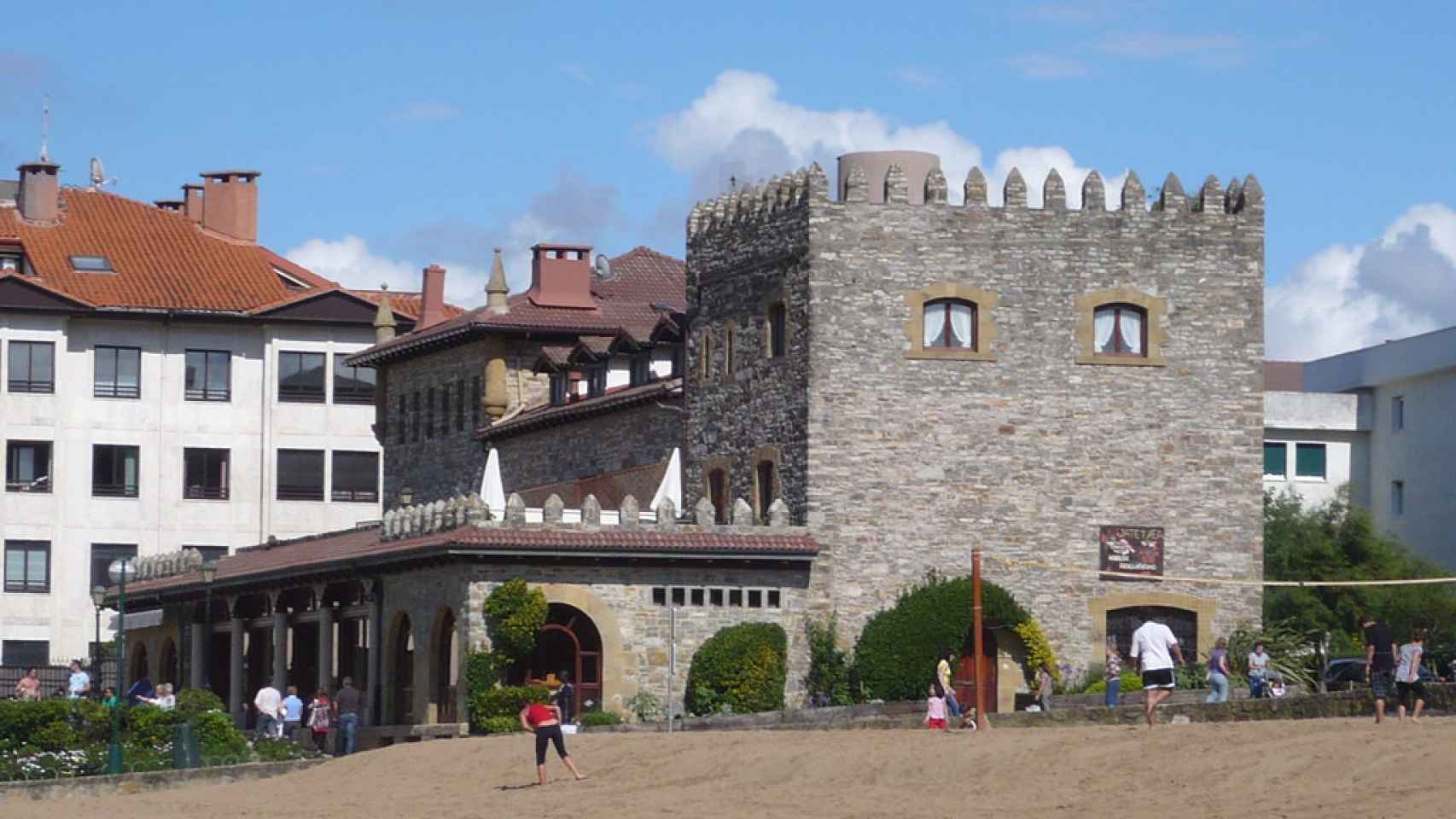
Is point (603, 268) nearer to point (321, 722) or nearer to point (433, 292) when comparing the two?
point (433, 292)

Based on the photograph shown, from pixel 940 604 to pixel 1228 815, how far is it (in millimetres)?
22722

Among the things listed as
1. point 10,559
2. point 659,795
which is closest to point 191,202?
point 10,559

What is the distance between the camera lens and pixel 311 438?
87.4 m

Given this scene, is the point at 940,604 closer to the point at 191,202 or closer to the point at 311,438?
the point at 311,438

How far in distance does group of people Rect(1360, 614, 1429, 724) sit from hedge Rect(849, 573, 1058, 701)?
16.1m

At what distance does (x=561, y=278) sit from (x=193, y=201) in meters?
23.8

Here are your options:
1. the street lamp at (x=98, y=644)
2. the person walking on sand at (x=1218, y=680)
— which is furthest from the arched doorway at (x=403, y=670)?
the person walking on sand at (x=1218, y=680)

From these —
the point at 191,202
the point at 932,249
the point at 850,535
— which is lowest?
the point at 850,535

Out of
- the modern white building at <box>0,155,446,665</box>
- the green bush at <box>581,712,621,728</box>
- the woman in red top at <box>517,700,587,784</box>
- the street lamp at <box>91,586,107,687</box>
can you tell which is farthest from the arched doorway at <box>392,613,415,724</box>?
the modern white building at <box>0,155,446,665</box>

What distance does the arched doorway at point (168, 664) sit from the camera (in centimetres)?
6994

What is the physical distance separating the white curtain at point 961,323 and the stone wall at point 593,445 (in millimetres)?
7623

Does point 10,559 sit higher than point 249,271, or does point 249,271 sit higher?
point 249,271

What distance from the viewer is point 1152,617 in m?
55.0

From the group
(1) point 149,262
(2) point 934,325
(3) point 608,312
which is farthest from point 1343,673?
(1) point 149,262
